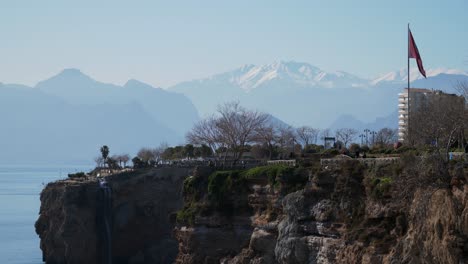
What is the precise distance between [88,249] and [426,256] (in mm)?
57861

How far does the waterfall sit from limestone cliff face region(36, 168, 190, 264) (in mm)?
413

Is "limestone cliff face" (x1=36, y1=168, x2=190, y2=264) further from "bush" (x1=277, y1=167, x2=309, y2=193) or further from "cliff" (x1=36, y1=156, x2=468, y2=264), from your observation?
"bush" (x1=277, y1=167, x2=309, y2=193)

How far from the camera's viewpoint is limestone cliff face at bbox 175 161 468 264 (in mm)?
49219

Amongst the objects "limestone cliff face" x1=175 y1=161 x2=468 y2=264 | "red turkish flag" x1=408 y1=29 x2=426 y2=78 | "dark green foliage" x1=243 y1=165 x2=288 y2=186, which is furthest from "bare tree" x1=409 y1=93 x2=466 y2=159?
"dark green foliage" x1=243 y1=165 x2=288 y2=186

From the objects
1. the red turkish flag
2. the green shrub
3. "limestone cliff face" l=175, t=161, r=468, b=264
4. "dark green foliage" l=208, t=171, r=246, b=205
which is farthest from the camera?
the red turkish flag

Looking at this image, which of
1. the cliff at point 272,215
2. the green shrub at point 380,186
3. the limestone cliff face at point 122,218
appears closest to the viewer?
the cliff at point 272,215

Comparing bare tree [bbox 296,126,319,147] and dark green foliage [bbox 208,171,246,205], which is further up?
bare tree [bbox 296,126,319,147]

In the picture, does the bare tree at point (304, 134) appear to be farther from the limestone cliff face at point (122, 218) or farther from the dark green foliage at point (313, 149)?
the limestone cliff face at point (122, 218)

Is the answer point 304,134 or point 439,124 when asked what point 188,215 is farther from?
point 304,134

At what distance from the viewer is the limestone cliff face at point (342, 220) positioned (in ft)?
161

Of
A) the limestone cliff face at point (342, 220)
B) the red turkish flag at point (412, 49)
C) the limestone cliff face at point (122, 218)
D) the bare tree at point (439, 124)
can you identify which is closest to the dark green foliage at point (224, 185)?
the limestone cliff face at point (342, 220)

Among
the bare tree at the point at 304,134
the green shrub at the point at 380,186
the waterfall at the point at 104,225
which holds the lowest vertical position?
the waterfall at the point at 104,225

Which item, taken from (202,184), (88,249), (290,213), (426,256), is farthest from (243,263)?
(88,249)

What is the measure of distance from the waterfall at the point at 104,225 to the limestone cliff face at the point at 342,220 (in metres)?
23.0
